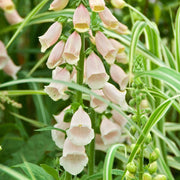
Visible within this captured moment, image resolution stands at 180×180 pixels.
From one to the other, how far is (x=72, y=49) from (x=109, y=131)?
0.77ft

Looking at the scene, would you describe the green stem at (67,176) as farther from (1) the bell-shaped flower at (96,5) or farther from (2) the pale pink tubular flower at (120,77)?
(1) the bell-shaped flower at (96,5)

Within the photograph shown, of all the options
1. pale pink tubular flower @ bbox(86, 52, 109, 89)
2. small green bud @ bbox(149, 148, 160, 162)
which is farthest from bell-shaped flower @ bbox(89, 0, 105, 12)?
small green bud @ bbox(149, 148, 160, 162)

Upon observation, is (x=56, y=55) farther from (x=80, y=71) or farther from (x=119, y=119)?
(x=119, y=119)

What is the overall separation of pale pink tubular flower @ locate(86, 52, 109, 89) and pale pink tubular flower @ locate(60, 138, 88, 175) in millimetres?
132

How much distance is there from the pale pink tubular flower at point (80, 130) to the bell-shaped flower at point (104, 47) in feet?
0.41

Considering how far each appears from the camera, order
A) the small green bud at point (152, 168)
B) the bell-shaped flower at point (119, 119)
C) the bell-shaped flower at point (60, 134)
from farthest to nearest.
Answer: the bell-shaped flower at point (119, 119) → the bell-shaped flower at point (60, 134) → the small green bud at point (152, 168)

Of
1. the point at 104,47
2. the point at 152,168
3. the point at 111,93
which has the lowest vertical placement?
the point at 152,168

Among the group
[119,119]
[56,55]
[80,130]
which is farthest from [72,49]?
[119,119]

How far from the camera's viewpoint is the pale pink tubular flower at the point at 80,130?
0.96m

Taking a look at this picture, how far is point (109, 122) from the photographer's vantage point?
3.59 ft

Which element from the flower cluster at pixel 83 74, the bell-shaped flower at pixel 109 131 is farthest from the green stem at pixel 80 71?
the bell-shaped flower at pixel 109 131

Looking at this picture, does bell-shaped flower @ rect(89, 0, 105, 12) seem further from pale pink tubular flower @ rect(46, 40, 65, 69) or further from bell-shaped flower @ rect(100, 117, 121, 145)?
bell-shaped flower @ rect(100, 117, 121, 145)

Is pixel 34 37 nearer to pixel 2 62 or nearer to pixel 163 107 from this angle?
pixel 2 62

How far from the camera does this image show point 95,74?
99cm
